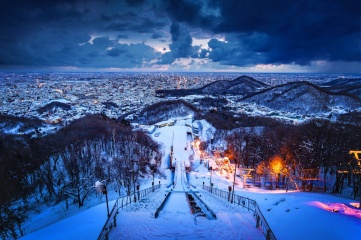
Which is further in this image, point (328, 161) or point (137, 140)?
point (137, 140)

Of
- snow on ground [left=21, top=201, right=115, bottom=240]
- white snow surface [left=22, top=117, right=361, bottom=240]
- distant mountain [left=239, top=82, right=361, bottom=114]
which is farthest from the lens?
distant mountain [left=239, top=82, right=361, bottom=114]

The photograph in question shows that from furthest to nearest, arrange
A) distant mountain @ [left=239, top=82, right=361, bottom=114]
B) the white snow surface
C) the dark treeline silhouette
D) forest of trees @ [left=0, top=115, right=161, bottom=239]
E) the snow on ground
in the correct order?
distant mountain @ [left=239, top=82, right=361, bottom=114]
the dark treeline silhouette
forest of trees @ [left=0, top=115, right=161, bottom=239]
the snow on ground
the white snow surface

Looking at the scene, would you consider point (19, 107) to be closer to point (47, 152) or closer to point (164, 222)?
point (47, 152)

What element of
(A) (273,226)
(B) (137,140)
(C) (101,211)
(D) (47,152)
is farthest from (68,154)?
(A) (273,226)

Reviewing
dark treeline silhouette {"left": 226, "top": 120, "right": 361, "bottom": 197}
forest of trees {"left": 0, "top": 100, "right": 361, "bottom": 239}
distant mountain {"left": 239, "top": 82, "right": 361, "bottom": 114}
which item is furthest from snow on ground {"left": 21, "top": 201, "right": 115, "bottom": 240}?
distant mountain {"left": 239, "top": 82, "right": 361, "bottom": 114}

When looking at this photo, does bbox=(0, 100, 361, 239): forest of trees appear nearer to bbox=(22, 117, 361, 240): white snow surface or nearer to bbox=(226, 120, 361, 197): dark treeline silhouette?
bbox=(226, 120, 361, 197): dark treeline silhouette

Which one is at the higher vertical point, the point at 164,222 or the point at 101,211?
Answer: the point at 164,222
